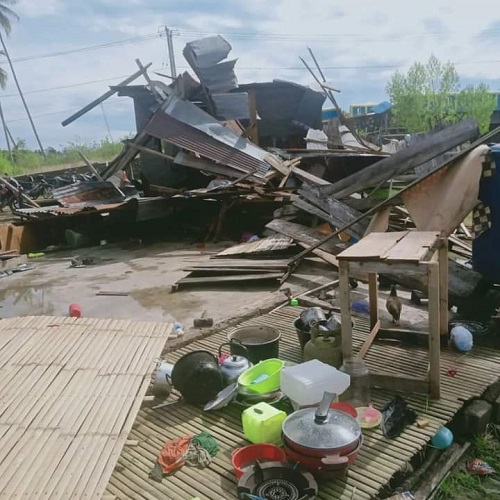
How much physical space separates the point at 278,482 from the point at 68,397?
1.63 meters

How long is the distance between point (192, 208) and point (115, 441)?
31.8 ft

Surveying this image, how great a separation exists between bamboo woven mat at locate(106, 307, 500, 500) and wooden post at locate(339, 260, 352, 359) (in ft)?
1.41

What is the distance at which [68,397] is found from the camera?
3.23 m

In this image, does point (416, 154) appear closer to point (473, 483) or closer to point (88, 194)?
point (473, 483)

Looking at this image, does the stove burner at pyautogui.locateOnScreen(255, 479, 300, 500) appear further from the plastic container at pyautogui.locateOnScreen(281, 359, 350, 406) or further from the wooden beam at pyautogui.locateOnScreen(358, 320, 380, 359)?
the wooden beam at pyautogui.locateOnScreen(358, 320, 380, 359)

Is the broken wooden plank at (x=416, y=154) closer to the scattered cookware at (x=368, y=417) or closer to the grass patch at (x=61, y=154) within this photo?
the scattered cookware at (x=368, y=417)

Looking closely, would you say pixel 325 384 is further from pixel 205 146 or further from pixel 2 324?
pixel 205 146

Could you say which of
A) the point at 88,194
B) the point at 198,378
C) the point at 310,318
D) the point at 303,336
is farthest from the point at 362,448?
the point at 88,194

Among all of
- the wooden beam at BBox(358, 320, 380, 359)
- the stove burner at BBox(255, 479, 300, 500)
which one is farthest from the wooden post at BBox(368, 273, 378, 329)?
the stove burner at BBox(255, 479, 300, 500)

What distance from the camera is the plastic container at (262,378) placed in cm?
355

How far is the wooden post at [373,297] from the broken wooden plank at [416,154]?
8.80 ft

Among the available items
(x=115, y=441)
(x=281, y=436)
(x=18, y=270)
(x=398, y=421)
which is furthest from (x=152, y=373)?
(x=18, y=270)

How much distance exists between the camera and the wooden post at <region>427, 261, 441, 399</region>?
11.1 feet

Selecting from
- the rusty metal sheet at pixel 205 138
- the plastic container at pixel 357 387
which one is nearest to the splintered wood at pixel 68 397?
the plastic container at pixel 357 387
